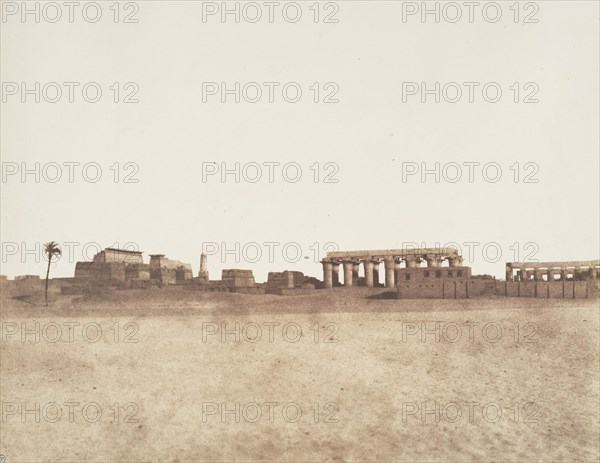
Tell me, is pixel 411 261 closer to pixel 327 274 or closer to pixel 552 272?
pixel 327 274

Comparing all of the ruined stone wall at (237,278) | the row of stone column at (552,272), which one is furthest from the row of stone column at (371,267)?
the ruined stone wall at (237,278)

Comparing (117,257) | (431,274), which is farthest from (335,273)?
(117,257)

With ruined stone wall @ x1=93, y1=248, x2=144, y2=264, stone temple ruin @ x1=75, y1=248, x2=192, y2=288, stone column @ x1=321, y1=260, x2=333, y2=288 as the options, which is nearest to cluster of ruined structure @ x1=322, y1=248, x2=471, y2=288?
stone column @ x1=321, y1=260, x2=333, y2=288

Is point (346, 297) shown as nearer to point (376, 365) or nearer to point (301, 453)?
point (376, 365)

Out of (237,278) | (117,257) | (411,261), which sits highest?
(117,257)

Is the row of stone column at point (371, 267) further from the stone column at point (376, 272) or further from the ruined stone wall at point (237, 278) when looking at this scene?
the ruined stone wall at point (237, 278)

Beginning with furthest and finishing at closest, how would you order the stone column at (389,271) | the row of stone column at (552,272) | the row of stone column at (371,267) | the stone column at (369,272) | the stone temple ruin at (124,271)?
1. the stone temple ruin at (124,271)
2. the stone column at (369,272)
3. the stone column at (389,271)
4. the row of stone column at (371,267)
5. the row of stone column at (552,272)

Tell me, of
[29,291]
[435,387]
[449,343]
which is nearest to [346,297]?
[449,343]
